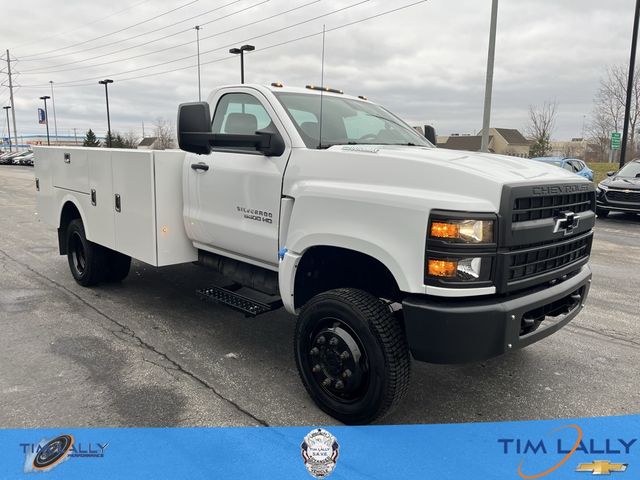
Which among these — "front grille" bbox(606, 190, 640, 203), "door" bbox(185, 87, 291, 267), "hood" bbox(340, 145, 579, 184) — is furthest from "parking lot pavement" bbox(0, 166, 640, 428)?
"front grille" bbox(606, 190, 640, 203)

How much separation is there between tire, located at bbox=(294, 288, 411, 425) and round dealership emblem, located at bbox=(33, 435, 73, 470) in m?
1.43

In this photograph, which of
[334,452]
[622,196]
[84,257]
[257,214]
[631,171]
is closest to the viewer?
[334,452]

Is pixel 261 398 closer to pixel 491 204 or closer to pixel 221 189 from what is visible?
pixel 221 189

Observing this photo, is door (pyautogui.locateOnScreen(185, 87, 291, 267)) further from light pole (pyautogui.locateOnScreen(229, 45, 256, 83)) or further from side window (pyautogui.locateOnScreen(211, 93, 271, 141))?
light pole (pyautogui.locateOnScreen(229, 45, 256, 83))

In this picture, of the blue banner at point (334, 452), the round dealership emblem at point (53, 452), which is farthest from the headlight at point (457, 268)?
the round dealership emblem at point (53, 452)

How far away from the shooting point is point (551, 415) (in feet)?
11.2

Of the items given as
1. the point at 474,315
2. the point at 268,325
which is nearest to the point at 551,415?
the point at 474,315

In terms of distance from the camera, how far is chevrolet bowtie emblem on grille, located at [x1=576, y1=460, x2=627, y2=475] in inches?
110

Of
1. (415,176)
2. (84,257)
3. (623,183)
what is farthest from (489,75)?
(415,176)

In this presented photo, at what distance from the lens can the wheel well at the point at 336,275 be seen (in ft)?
11.4

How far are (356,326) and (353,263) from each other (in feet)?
2.01

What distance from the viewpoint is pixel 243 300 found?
13.5 feet

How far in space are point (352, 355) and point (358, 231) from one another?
2.40 ft

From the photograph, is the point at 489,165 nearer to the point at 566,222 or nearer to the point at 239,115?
the point at 566,222
